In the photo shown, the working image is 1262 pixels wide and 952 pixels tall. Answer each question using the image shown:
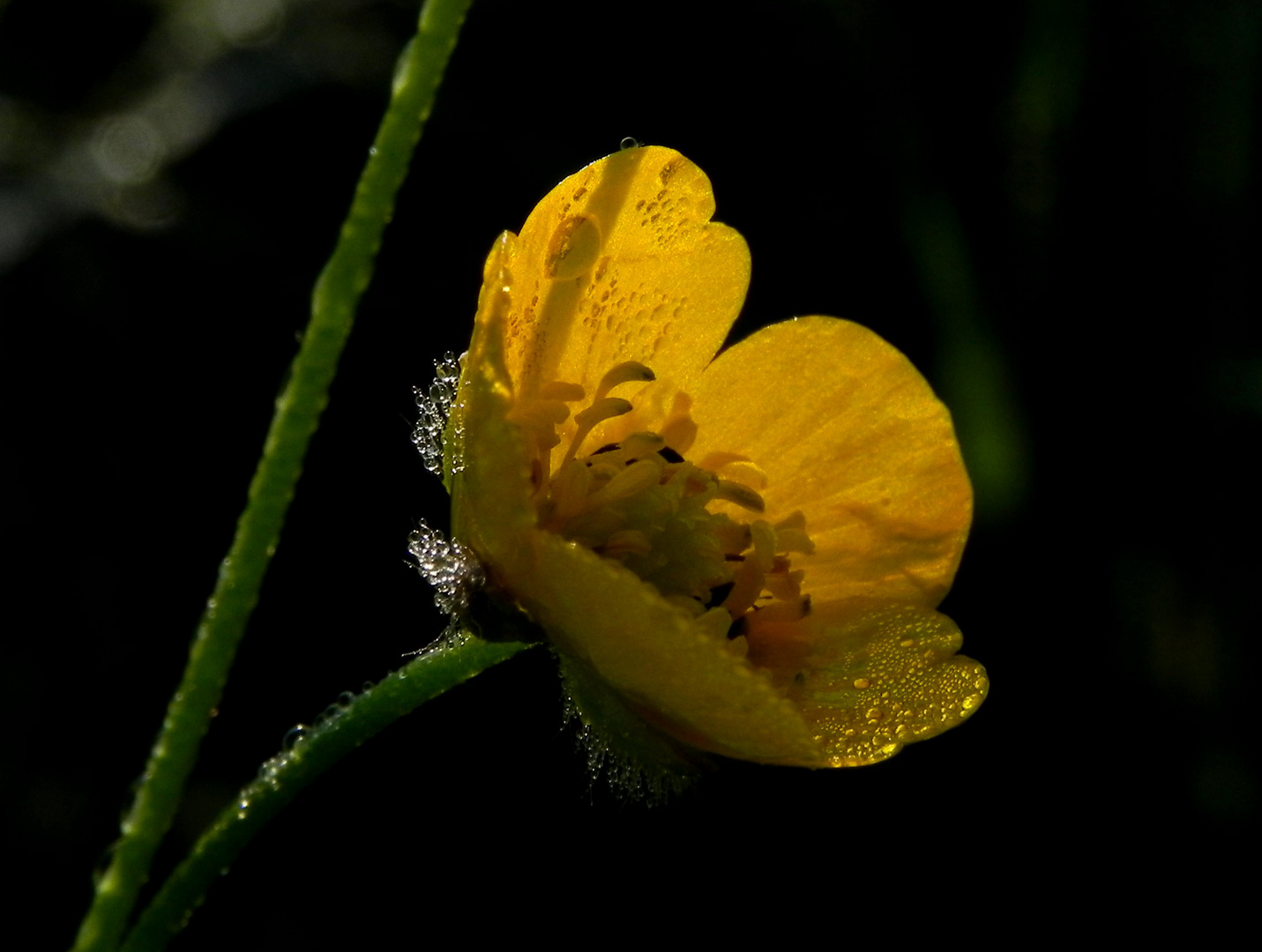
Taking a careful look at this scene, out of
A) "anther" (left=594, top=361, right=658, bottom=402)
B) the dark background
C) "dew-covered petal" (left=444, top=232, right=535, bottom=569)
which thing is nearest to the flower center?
"anther" (left=594, top=361, right=658, bottom=402)

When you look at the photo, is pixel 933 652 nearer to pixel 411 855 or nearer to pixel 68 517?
pixel 411 855

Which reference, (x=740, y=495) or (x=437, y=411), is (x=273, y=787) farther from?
(x=740, y=495)

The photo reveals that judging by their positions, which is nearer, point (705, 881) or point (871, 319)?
point (705, 881)

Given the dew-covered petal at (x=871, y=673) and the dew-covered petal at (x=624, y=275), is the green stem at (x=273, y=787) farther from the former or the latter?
the dew-covered petal at (x=871, y=673)

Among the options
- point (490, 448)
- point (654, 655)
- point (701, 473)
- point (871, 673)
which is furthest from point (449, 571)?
point (871, 673)

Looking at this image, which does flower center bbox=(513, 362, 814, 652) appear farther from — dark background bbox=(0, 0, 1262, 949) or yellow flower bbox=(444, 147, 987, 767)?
dark background bbox=(0, 0, 1262, 949)

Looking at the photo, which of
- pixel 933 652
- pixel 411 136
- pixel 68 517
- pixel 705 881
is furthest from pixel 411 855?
pixel 411 136

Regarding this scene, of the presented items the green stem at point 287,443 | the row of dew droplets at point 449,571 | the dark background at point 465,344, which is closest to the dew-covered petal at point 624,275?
the row of dew droplets at point 449,571
